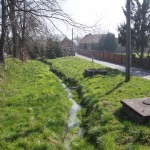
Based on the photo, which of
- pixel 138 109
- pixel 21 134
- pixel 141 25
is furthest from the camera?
pixel 141 25

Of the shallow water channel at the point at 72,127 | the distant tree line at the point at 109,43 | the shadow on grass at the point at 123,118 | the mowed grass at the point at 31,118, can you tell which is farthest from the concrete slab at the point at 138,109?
the distant tree line at the point at 109,43

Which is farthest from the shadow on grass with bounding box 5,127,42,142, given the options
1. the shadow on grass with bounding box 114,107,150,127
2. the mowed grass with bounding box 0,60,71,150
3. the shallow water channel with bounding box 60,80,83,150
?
the shadow on grass with bounding box 114,107,150,127

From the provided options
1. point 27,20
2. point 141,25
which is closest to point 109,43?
point 141,25

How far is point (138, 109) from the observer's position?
7.40 meters

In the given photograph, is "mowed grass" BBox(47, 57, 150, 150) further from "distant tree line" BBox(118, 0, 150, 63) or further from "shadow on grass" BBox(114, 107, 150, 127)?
"distant tree line" BBox(118, 0, 150, 63)

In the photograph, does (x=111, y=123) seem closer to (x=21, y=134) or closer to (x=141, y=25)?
(x=21, y=134)

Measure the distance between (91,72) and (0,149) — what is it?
12.4 meters

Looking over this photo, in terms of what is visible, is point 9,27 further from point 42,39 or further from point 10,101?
point 10,101

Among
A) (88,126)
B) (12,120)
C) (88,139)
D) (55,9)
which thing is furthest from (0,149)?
(55,9)

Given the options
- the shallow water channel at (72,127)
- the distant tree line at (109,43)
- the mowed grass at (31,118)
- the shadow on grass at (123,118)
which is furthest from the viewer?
the distant tree line at (109,43)

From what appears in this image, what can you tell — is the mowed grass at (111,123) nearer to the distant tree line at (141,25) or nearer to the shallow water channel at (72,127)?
the shallow water channel at (72,127)

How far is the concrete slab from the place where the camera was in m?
6.98

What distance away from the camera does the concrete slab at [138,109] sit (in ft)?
22.9

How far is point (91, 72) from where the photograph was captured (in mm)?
17812
